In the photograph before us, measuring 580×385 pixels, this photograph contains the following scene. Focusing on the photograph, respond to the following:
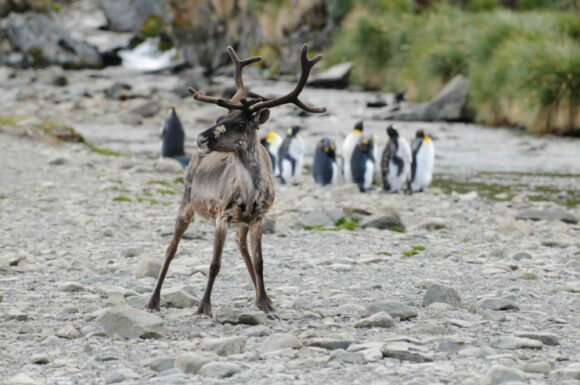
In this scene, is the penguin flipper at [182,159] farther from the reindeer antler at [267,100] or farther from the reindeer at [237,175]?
the reindeer antler at [267,100]

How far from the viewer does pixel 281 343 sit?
4172 millimetres

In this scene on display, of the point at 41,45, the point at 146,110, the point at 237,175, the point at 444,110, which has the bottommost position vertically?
the point at 146,110

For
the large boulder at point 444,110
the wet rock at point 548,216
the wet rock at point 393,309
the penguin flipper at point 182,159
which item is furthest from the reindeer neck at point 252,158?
the large boulder at point 444,110

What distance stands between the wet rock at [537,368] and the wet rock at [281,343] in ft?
3.66

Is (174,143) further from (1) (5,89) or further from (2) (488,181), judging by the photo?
(1) (5,89)

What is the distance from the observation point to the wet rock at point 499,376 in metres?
3.49

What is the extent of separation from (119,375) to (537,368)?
1.90 m

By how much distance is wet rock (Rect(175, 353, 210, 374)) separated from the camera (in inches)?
149

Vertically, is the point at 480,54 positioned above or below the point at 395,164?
above

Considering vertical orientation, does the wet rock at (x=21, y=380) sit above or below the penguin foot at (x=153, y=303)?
above

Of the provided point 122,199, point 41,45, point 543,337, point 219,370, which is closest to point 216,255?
point 219,370

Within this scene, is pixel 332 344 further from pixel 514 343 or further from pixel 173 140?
pixel 173 140

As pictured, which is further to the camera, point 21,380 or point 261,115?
point 261,115

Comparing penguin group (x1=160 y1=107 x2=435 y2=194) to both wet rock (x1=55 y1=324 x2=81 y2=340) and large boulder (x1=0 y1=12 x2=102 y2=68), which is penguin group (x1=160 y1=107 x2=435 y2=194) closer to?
wet rock (x1=55 y1=324 x2=81 y2=340)
